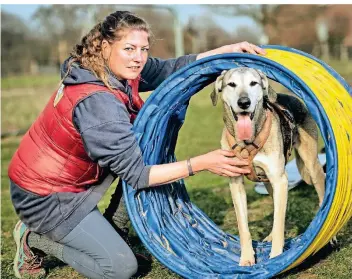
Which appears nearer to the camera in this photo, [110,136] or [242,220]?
[110,136]

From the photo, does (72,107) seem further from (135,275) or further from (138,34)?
(135,275)

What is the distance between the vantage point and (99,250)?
4.12 metres

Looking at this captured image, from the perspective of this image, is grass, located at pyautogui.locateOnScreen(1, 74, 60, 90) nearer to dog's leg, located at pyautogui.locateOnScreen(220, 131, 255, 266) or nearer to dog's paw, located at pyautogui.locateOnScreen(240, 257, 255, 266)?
dog's leg, located at pyautogui.locateOnScreen(220, 131, 255, 266)

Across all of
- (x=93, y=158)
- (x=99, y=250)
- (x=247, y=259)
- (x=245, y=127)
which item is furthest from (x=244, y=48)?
(x=99, y=250)

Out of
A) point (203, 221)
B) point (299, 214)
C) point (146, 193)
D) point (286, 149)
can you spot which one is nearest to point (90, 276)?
point (146, 193)

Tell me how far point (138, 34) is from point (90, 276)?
1.82 m

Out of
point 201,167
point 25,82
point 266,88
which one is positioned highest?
point 25,82

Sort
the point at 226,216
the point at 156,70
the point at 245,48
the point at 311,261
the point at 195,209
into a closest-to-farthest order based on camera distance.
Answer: the point at 245,48, the point at 311,261, the point at 156,70, the point at 195,209, the point at 226,216

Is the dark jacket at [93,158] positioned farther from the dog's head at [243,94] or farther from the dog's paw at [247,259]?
the dog's paw at [247,259]

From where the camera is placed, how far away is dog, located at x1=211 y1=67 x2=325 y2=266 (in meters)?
4.07

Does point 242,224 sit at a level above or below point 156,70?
below

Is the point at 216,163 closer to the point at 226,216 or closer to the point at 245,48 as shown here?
the point at 245,48

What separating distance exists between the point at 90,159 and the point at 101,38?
91cm

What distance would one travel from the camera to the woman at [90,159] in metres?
3.93
